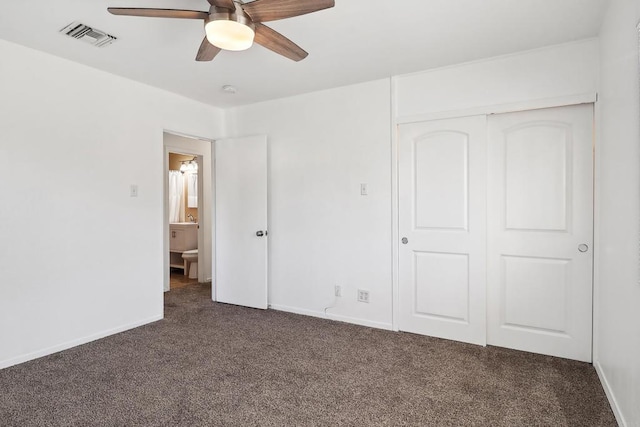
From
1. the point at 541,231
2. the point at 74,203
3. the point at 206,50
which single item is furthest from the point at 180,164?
the point at 541,231

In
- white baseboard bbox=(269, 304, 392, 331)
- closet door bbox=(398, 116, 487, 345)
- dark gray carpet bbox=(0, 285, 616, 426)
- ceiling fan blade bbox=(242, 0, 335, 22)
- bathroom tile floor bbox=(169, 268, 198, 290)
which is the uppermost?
ceiling fan blade bbox=(242, 0, 335, 22)

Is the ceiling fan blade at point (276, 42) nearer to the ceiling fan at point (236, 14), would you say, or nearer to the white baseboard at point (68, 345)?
the ceiling fan at point (236, 14)

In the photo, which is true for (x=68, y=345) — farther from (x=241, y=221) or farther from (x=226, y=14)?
(x=226, y=14)

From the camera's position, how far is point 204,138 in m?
4.34

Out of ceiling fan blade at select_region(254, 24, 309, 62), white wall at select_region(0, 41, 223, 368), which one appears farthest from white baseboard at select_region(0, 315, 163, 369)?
ceiling fan blade at select_region(254, 24, 309, 62)

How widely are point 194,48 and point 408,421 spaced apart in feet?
9.67

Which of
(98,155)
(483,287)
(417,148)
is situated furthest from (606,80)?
(98,155)


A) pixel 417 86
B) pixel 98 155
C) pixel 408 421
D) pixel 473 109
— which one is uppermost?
pixel 417 86

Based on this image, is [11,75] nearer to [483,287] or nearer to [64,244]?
[64,244]

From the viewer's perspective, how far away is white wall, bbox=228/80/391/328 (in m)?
3.51

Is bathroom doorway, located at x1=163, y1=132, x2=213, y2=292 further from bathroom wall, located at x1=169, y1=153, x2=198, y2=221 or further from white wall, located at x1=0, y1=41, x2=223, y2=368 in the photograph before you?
white wall, located at x1=0, y1=41, x2=223, y2=368

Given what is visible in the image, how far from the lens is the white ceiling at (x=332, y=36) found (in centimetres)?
223

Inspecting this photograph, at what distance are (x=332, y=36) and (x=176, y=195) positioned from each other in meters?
5.31

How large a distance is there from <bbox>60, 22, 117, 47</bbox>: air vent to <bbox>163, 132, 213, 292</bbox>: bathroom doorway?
2.00 metres
